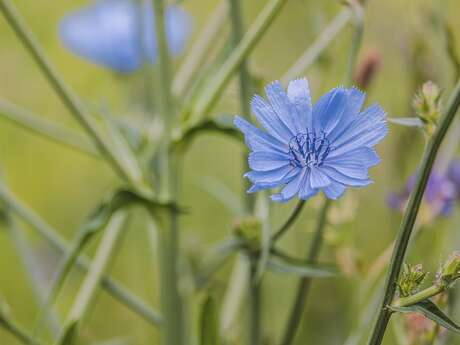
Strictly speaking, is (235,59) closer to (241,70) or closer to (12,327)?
(241,70)

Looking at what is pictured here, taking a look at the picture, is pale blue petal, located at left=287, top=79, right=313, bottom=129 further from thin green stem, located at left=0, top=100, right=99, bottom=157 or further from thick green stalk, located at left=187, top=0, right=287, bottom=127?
thin green stem, located at left=0, top=100, right=99, bottom=157

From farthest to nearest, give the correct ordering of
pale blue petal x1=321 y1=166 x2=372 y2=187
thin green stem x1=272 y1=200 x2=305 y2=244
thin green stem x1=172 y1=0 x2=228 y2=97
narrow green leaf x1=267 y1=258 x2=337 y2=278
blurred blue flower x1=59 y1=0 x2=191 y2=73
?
blurred blue flower x1=59 y1=0 x2=191 y2=73 < thin green stem x1=172 y1=0 x2=228 y2=97 < narrow green leaf x1=267 y1=258 x2=337 y2=278 < thin green stem x1=272 y1=200 x2=305 y2=244 < pale blue petal x1=321 y1=166 x2=372 y2=187

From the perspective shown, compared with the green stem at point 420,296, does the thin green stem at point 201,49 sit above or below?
above

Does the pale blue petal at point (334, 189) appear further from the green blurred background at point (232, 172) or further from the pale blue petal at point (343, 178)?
the green blurred background at point (232, 172)

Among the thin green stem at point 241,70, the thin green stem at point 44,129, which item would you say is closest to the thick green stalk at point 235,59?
the thin green stem at point 241,70

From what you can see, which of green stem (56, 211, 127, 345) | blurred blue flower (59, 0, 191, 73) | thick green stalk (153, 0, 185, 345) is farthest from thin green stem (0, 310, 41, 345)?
blurred blue flower (59, 0, 191, 73)

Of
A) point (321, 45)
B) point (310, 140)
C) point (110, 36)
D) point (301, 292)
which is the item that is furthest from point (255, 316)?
point (110, 36)
